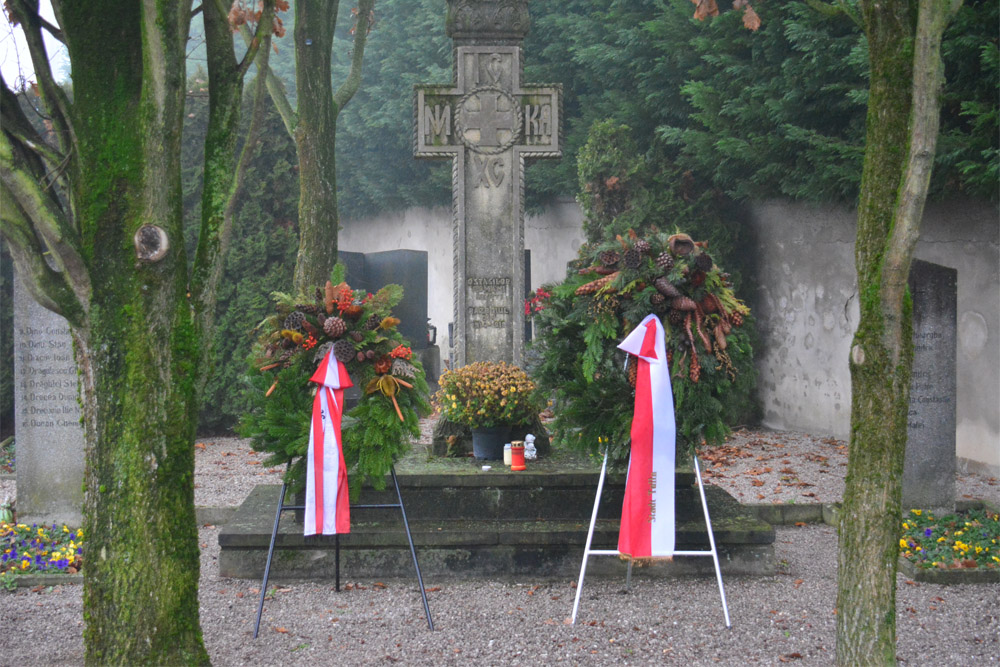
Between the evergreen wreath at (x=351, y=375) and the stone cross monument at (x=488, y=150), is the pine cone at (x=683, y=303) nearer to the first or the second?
the evergreen wreath at (x=351, y=375)

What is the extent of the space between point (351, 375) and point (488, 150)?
9.68 feet

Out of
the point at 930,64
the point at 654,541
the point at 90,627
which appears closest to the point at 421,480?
the point at 654,541

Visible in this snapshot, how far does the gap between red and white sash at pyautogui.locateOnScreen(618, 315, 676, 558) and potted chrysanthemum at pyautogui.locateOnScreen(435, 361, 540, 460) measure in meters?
1.65

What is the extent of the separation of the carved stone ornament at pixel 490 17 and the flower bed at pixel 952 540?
504cm

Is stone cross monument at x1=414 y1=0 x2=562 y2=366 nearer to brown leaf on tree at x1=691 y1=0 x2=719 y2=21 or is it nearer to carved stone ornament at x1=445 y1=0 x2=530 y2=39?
carved stone ornament at x1=445 y1=0 x2=530 y2=39

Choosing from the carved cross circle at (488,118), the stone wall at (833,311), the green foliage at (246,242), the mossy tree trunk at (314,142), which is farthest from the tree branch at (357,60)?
the stone wall at (833,311)

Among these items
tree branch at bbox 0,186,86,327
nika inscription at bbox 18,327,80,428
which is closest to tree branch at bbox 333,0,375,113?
nika inscription at bbox 18,327,80,428

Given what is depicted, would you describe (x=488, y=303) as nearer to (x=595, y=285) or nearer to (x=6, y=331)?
(x=595, y=285)

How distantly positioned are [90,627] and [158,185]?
5.85 ft

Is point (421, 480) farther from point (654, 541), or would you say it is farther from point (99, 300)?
point (99, 300)

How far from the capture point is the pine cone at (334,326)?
5.49 metres

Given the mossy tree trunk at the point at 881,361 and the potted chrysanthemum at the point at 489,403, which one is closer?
the mossy tree trunk at the point at 881,361

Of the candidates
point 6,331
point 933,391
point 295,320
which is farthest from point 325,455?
point 6,331

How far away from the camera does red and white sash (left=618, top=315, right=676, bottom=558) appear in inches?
208
